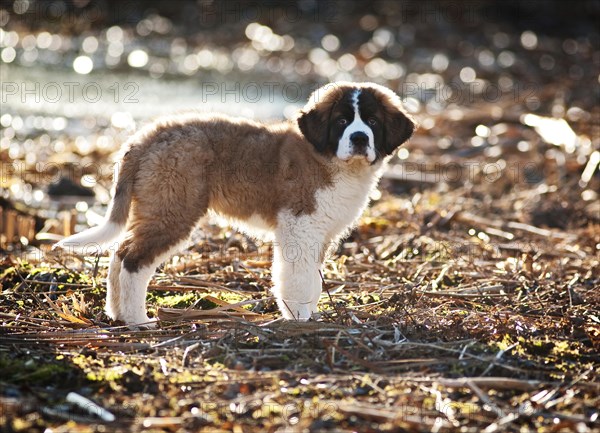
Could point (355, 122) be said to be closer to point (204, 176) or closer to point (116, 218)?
point (204, 176)

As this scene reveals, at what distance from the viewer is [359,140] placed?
5.39 meters

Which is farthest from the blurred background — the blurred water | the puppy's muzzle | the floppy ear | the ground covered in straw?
the puppy's muzzle

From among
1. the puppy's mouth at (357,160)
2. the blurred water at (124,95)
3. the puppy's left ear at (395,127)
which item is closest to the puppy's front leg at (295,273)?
the puppy's mouth at (357,160)

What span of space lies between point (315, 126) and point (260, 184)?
0.50 metres

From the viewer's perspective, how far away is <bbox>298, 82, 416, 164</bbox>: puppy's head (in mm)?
5422

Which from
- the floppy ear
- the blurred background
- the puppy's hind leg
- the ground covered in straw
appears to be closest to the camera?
the ground covered in straw

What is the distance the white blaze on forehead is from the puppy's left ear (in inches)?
7.4

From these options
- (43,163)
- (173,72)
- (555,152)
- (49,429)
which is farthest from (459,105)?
(49,429)

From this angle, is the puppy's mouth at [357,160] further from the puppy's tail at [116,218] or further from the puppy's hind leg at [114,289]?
the puppy's hind leg at [114,289]

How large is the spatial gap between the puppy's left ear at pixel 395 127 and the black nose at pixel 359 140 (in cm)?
32

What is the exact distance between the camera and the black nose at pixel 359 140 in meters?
5.39

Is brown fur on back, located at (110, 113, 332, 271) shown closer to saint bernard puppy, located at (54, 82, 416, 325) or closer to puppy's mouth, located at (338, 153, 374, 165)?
saint bernard puppy, located at (54, 82, 416, 325)

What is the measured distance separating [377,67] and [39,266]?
46.4 ft

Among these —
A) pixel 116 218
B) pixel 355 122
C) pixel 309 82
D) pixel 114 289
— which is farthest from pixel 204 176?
pixel 309 82
